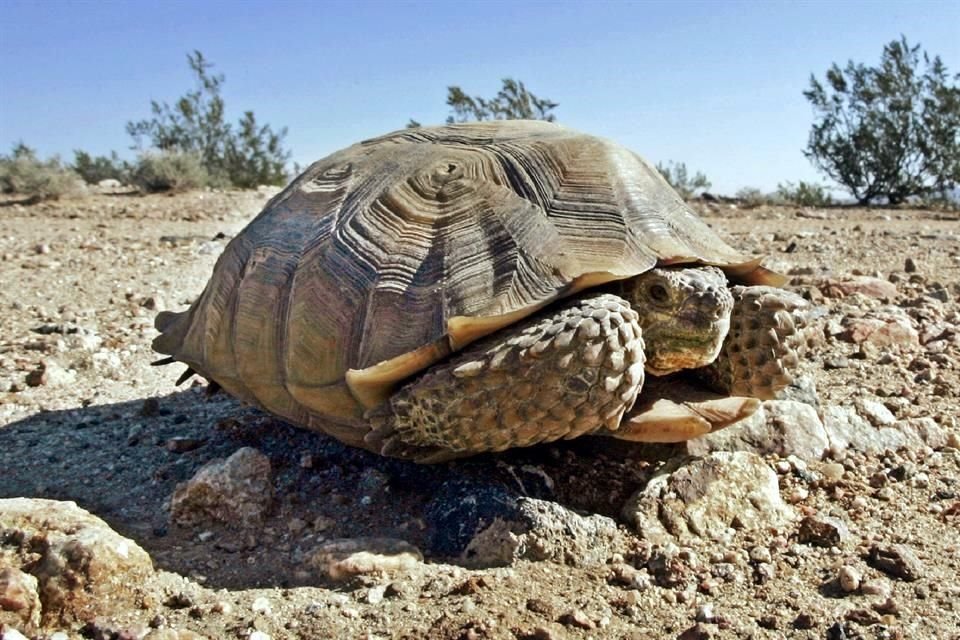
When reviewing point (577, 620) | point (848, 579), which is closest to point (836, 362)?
point (848, 579)

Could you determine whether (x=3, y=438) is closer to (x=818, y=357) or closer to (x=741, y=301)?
(x=741, y=301)

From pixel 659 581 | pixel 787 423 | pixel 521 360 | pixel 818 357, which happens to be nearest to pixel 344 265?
pixel 521 360

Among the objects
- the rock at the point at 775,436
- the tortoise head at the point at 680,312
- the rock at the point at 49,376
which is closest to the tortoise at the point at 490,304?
the tortoise head at the point at 680,312

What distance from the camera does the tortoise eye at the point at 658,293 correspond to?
300 centimetres

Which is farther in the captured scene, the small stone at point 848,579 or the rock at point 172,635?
the small stone at point 848,579

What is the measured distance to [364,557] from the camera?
8.75ft

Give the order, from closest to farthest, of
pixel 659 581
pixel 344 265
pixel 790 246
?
pixel 659 581
pixel 344 265
pixel 790 246

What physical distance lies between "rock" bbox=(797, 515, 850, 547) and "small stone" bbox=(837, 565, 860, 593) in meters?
0.25

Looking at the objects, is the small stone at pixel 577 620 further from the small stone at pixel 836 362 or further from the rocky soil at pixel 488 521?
the small stone at pixel 836 362

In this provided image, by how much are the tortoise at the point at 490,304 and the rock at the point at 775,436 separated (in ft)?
0.51

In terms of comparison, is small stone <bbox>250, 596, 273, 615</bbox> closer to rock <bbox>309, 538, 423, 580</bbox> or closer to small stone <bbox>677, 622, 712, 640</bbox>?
rock <bbox>309, 538, 423, 580</bbox>

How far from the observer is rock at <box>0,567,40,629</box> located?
231cm

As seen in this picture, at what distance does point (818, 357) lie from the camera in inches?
184

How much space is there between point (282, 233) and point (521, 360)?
1.34 meters
